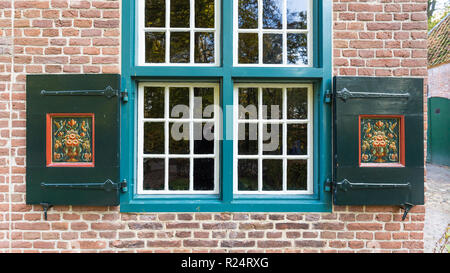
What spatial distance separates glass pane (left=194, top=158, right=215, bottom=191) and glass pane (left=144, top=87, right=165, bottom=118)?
23.2 inches

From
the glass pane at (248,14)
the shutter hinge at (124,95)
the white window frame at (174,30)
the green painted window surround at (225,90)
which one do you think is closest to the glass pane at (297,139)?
the green painted window surround at (225,90)

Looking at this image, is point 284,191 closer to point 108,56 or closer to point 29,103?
point 108,56

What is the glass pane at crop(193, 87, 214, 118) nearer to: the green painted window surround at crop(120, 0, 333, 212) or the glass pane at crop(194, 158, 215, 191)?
the green painted window surround at crop(120, 0, 333, 212)

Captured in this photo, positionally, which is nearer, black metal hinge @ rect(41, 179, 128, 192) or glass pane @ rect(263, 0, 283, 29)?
black metal hinge @ rect(41, 179, 128, 192)

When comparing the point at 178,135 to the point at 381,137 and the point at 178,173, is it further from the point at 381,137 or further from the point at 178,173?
the point at 381,137

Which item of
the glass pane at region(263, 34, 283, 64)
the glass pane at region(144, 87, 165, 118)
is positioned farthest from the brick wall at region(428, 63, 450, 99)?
the glass pane at region(144, 87, 165, 118)

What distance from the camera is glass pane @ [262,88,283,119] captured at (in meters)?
2.33

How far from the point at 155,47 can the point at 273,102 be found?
50.4 inches

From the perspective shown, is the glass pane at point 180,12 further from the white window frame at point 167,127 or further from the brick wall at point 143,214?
the white window frame at point 167,127

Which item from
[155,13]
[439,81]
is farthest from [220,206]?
[439,81]

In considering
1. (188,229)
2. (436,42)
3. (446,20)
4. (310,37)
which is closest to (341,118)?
(310,37)

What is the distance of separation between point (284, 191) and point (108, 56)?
2.10 metres

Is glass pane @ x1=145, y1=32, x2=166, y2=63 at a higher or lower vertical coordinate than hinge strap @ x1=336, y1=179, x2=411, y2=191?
higher

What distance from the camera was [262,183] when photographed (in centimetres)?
236
